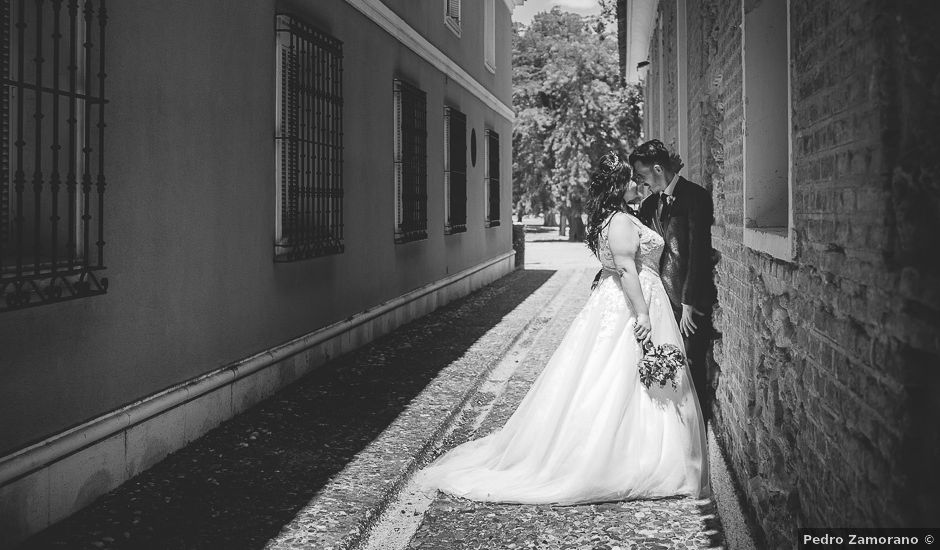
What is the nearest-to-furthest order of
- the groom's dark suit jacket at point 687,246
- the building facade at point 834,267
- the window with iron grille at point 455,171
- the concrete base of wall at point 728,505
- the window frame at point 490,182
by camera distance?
the building facade at point 834,267, the concrete base of wall at point 728,505, the groom's dark suit jacket at point 687,246, the window with iron grille at point 455,171, the window frame at point 490,182

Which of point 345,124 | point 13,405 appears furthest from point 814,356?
point 345,124

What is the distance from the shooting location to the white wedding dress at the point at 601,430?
4465mm

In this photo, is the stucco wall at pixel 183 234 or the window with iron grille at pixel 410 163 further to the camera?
the window with iron grille at pixel 410 163

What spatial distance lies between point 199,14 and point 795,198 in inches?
171

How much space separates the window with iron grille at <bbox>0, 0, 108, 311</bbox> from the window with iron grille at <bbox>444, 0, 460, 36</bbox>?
9.44 m

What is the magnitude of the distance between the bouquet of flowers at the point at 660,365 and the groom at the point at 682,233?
3.06 feet

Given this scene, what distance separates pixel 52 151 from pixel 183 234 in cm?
139

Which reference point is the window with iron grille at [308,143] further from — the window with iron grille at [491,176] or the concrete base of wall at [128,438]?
the window with iron grille at [491,176]

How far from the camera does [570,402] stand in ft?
15.5

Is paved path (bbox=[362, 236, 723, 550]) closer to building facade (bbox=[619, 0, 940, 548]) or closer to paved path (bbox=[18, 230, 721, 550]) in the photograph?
paved path (bbox=[18, 230, 721, 550])

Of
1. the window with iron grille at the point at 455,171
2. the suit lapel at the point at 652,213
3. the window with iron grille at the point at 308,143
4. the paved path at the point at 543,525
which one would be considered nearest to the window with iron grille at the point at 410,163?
the window with iron grille at the point at 455,171

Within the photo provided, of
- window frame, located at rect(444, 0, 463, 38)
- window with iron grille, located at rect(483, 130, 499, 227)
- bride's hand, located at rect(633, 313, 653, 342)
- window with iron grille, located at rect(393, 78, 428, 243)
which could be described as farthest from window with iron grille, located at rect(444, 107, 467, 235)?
bride's hand, located at rect(633, 313, 653, 342)

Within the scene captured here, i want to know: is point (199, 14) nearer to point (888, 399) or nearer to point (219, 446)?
point (219, 446)

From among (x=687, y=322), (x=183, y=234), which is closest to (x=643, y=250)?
(x=687, y=322)
